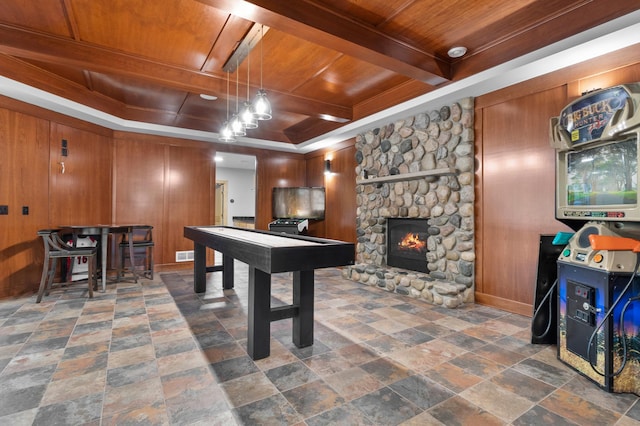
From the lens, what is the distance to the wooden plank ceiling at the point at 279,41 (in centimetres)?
262

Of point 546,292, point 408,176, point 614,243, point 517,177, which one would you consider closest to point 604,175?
point 614,243

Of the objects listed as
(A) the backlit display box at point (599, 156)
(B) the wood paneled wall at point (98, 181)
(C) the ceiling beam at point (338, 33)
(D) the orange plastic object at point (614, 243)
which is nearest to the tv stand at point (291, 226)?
(B) the wood paneled wall at point (98, 181)

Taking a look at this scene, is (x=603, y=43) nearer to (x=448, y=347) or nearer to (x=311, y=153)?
(x=448, y=347)

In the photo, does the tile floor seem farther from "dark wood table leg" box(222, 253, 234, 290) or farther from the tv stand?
the tv stand

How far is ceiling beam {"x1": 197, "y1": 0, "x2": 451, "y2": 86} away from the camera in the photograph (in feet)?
7.82

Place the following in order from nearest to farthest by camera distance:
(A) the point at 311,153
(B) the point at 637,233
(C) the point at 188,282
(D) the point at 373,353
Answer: (B) the point at 637,233 < (D) the point at 373,353 < (C) the point at 188,282 < (A) the point at 311,153

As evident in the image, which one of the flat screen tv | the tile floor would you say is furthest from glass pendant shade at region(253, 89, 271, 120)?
the flat screen tv

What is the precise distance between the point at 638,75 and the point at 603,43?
406 millimetres

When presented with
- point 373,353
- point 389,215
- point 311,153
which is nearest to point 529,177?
point 389,215

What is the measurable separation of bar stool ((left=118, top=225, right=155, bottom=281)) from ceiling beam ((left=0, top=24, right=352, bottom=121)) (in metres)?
2.41

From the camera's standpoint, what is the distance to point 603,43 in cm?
267

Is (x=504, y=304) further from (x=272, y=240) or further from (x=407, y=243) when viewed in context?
(x=272, y=240)

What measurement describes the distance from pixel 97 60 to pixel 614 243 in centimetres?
483

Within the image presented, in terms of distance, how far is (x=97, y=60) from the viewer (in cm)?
335
